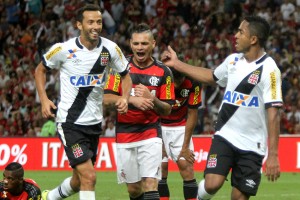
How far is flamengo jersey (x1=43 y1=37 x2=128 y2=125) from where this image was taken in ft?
35.9

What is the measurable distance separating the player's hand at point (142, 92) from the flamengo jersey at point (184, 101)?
190 centimetres

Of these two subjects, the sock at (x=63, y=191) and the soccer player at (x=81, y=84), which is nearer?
the soccer player at (x=81, y=84)

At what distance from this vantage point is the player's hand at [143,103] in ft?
36.0

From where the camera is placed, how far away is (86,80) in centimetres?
1098

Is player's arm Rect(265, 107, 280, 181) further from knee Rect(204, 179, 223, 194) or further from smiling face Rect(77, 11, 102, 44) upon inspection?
smiling face Rect(77, 11, 102, 44)

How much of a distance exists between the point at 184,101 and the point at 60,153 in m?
8.50

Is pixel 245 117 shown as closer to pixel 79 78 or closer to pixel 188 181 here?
pixel 79 78

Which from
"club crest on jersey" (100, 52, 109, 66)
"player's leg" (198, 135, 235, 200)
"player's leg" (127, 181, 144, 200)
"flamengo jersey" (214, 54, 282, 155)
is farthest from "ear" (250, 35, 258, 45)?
"player's leg" (127, 181, 144, 200)

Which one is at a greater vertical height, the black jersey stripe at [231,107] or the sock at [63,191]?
the black jersey stripe at [231,107]

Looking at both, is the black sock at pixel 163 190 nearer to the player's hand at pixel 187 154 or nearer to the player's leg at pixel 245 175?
the player's hand at pixel 187 154

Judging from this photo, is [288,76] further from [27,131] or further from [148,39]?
[148,39]

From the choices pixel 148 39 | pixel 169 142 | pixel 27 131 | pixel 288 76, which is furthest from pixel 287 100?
pixel 148 39

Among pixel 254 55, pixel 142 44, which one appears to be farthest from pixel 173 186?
pixel 254 55

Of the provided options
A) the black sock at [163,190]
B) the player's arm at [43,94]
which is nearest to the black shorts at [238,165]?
the player's arm at [43,94]
